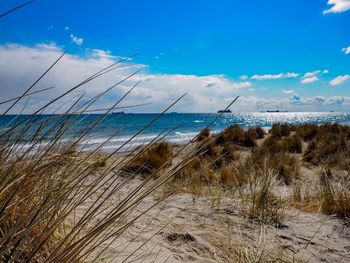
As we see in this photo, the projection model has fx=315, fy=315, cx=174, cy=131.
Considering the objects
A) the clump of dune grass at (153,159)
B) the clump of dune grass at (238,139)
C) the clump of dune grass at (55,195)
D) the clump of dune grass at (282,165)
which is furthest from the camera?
the clump of dune grass at (238,139)

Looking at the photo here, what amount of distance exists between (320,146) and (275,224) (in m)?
5.71

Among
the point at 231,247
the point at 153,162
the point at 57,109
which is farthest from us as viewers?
the point at 153,162

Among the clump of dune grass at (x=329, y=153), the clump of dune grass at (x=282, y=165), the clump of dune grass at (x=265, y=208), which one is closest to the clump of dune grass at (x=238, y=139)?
the clump of dune grass at (x=329, y=153)

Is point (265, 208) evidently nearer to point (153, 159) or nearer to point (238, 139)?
point (153, 159)

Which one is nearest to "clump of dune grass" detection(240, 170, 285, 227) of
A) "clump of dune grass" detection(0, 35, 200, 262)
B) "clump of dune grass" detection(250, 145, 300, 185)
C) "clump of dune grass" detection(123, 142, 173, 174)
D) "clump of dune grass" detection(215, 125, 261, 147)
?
"clump of dune grass" detection(0, 35, 200, 262)

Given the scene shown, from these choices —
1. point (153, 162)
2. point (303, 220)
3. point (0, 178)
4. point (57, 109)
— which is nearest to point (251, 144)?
point (153, 162)

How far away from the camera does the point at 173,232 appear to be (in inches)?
86.3

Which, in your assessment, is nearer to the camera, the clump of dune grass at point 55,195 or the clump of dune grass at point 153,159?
the clump of dune grass at point 55,195

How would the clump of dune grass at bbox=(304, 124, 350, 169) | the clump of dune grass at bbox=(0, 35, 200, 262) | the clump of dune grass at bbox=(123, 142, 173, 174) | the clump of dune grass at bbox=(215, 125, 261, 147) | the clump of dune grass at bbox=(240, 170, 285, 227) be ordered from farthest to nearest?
the clump of dune grass at bbox=(215, 125, 261, 147) < the clump of dune grass at bbox=(304, 124, 350, 169) < the clump of dune grass at bbox=(123, 142, 173, 174) < the clump of dune grass at bbox=(240, 170, 285, 227) < the clump of dune grass at bbox=(0, 35, 200, 262)

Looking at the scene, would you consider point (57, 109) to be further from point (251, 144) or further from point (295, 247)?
point (251, 144)

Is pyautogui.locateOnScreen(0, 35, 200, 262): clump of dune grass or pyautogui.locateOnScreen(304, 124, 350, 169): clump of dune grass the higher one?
pyautogui.locateOnScreen(0, 35, 200, 262): clump of dune grass

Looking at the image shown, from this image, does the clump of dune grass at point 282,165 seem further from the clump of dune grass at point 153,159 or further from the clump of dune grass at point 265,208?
the clump of dune grass at point 265,208

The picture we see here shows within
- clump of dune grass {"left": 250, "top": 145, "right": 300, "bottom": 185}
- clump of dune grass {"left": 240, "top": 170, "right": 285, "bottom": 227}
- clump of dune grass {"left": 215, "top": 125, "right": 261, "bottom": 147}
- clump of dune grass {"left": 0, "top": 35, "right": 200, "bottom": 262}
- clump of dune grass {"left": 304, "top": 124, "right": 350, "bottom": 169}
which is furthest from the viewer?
clump of dune grass {"left": 215, "top": 125, "right": 261, "bottom": 147}

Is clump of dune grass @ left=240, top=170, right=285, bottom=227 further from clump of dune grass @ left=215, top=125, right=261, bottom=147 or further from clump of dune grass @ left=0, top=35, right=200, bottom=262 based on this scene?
clump of dune grass @ left=215, top=125, right=261, bottom=147
